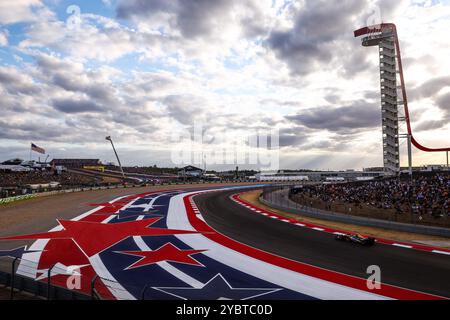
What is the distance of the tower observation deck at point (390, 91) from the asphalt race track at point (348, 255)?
152 ft

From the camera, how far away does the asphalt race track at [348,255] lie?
11422 mm

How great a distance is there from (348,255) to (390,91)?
56.7m

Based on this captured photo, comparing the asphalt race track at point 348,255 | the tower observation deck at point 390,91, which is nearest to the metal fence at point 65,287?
the asphalt race track at point 348,255

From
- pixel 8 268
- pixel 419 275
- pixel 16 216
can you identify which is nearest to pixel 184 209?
pixel 16 216

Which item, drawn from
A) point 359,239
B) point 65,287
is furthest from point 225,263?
point 359,239

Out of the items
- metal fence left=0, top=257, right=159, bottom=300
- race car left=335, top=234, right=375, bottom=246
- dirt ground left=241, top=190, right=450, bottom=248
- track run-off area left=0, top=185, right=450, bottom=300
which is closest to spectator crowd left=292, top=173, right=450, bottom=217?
dirt ground left=241, top=190, right=450, bottom=248

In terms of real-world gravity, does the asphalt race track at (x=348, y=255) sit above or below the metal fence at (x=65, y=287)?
below

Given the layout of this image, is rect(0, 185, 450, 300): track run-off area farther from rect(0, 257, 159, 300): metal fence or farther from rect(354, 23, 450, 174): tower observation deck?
rect(354, 23, 450, 174): tower observation deck

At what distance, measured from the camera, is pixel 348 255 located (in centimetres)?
1468

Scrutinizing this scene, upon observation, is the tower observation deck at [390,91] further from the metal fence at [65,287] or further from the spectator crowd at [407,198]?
the metal fence at [65,287]

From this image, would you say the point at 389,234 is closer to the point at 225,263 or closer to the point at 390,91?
the point at 225,263

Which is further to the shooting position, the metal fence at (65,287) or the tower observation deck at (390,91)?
the tower observation deck at (390,91)
